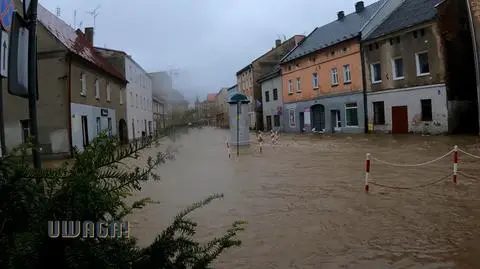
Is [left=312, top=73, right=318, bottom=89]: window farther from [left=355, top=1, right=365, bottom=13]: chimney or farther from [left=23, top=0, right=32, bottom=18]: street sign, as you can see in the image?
[left=23, top=0, right=32, bottom=18]: street sign

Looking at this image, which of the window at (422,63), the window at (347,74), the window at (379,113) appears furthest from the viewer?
the window at (347,74)

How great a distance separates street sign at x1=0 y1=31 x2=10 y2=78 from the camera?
2.31 meters

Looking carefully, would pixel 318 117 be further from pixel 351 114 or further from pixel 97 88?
pixel 97 88

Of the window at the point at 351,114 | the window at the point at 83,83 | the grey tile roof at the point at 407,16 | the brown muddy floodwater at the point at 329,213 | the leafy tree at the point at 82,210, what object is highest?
the grey tile roof at the point at 407,16

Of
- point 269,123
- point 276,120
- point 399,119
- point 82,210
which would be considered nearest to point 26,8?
point 82,210

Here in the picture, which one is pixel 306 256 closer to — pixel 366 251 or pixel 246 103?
pixel 366 251

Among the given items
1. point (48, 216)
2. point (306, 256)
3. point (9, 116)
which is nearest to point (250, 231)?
point (306, 256)

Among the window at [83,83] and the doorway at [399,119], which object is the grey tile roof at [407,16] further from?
the window at [83,83]

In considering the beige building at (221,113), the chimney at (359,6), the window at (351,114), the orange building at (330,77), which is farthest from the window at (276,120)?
the beige building at (221,113)

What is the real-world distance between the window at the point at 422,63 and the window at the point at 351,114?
7.06 metres

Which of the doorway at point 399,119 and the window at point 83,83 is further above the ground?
the window at point 83,83

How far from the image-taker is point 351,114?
35312 millimetres

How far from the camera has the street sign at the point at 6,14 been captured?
221 centimetres

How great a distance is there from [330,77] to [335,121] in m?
3.80
